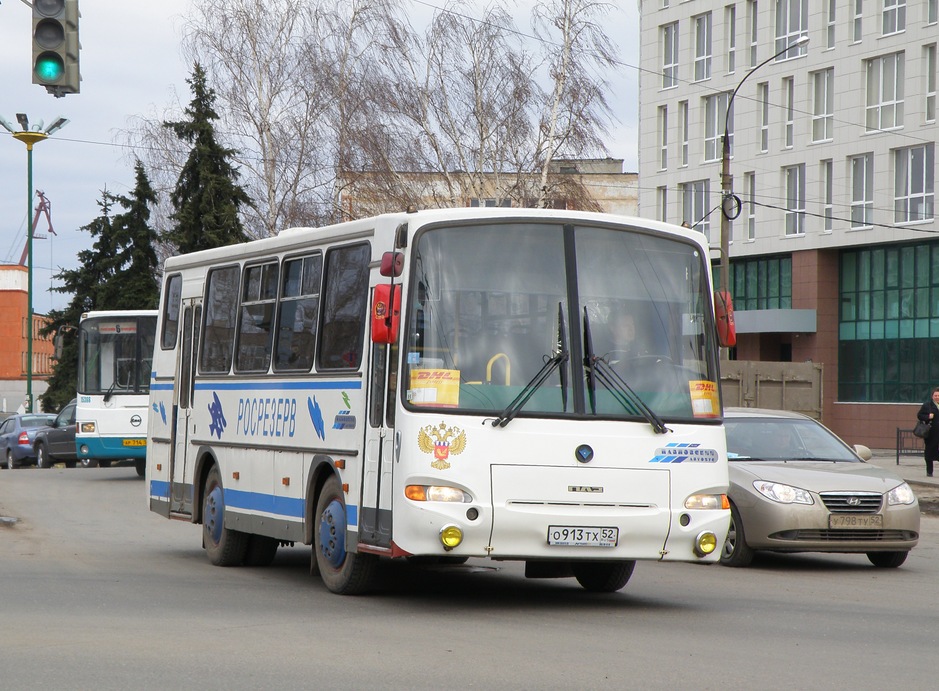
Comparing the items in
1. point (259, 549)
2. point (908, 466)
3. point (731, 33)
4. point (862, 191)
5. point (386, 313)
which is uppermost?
point (731, 33)

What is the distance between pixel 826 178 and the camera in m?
53.8

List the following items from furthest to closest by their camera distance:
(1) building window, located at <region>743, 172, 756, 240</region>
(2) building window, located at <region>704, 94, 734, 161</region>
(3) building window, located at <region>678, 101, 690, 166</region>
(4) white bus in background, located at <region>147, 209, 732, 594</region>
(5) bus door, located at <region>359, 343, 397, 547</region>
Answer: (3) building window, located at <region>678, 101, 690, 166</region>
(2) building window, located at <region>704, 94, 734, 161</region>
(1) building window, located at <region>743, 172, 756, 240</region>
(5) bus door, located at <region>359, 343, 397, 547</region>
(4) white bus in background, located at <region>147, 209, 732, 594</region>

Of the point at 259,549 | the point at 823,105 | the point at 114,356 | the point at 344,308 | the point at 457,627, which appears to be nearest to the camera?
the point at 457,627

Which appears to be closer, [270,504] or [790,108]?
[270,504]

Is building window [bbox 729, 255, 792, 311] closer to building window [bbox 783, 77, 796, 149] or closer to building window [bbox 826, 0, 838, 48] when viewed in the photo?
building window [bbox 783, 77, 796, 149]

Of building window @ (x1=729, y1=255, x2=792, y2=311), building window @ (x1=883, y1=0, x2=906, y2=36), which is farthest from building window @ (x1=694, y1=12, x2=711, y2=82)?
building window @ (x1=883, y1=0, x2=906, y2=36)

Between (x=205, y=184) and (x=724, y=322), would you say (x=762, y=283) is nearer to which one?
(x=205, y=184)

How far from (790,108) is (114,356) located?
32.4m

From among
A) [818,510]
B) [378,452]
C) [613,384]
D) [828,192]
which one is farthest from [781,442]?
[828,192]

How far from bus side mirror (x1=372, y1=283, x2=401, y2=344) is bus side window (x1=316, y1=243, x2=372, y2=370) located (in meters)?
0.78

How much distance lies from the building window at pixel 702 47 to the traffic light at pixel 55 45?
47.3 metres

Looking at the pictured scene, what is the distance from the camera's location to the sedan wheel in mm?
14711

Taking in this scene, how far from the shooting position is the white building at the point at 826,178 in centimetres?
5059

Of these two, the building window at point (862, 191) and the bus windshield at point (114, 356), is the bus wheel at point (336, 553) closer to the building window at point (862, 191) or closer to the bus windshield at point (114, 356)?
the bus windshield at point (114, 356)
